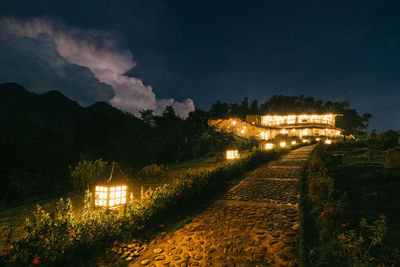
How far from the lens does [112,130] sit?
30688 mm

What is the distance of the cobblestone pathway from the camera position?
367 cm

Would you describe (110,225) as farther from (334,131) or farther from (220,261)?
(334,131)

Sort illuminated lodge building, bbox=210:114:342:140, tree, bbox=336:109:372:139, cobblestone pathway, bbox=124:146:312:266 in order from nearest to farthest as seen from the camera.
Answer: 1. cobblestone pathway, bbox=124:146:312:266
2. illuminated lodge building, bbox=210:114:342:140
3. tree, bbox=336:109:372:139

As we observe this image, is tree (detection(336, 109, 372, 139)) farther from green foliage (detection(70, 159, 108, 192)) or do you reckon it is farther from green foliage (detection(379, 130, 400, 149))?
green foliage (detection(70, 159, 108, 192))

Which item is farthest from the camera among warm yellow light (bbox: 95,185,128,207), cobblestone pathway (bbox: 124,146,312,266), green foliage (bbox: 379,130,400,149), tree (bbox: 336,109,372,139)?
tree (bbox: 336,109,372,139)

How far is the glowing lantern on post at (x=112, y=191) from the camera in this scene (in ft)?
16.1

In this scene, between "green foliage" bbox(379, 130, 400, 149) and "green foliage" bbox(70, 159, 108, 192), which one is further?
"green foliage" bbox(379, 130, 400, 149)

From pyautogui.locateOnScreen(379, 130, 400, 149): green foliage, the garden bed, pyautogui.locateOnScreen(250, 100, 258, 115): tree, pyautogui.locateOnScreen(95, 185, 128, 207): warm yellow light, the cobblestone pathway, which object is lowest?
the cobblestone pathway

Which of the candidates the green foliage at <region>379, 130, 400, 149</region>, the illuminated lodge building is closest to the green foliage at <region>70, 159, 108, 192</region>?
the green foliage at <region>379, 130, 400, 149</region>

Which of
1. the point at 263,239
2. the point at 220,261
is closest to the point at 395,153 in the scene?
the point at 263,239

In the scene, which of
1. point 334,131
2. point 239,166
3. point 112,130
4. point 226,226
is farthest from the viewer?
point 334,131

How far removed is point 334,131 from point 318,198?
59.2 m

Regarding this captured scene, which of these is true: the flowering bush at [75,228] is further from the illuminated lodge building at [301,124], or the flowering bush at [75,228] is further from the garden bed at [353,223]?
the illuminated lodge building at [301,124]

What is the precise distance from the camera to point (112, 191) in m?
4.95
